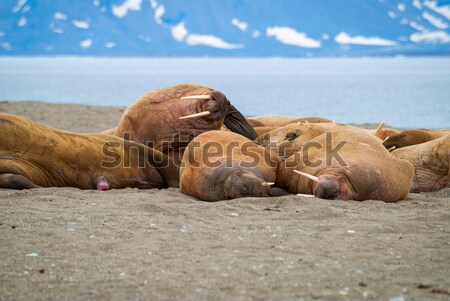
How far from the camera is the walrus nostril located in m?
6.67

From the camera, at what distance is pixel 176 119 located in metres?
8.59

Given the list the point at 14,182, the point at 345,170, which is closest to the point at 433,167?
the point at 345,170

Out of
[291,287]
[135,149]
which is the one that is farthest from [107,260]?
[135,149]

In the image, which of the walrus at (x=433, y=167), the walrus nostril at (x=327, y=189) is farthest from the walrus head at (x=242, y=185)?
the walrus at (x=433, y=167)

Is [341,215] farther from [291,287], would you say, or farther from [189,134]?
[189,134]

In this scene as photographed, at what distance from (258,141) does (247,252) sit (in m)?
3.28

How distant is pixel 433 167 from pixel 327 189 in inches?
78.5

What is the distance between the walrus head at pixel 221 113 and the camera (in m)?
8.55

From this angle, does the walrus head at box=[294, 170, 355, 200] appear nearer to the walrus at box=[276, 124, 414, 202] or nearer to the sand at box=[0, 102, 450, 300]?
the walrus at box=[276, 124, 414, 202]

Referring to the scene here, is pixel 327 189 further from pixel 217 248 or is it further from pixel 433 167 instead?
pixel 433 167

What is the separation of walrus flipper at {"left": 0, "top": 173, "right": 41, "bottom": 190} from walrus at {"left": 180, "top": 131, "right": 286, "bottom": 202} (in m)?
1.43

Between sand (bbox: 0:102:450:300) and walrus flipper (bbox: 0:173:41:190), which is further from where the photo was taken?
walrus flipper (bbox: 0:173:41:190)

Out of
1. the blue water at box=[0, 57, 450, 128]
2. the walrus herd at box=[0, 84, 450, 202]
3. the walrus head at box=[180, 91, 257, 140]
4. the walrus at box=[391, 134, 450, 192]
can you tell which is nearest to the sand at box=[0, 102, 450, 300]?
the walrus herd at box=[0, 84, 450, 202]

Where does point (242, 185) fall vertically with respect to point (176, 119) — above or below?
below
